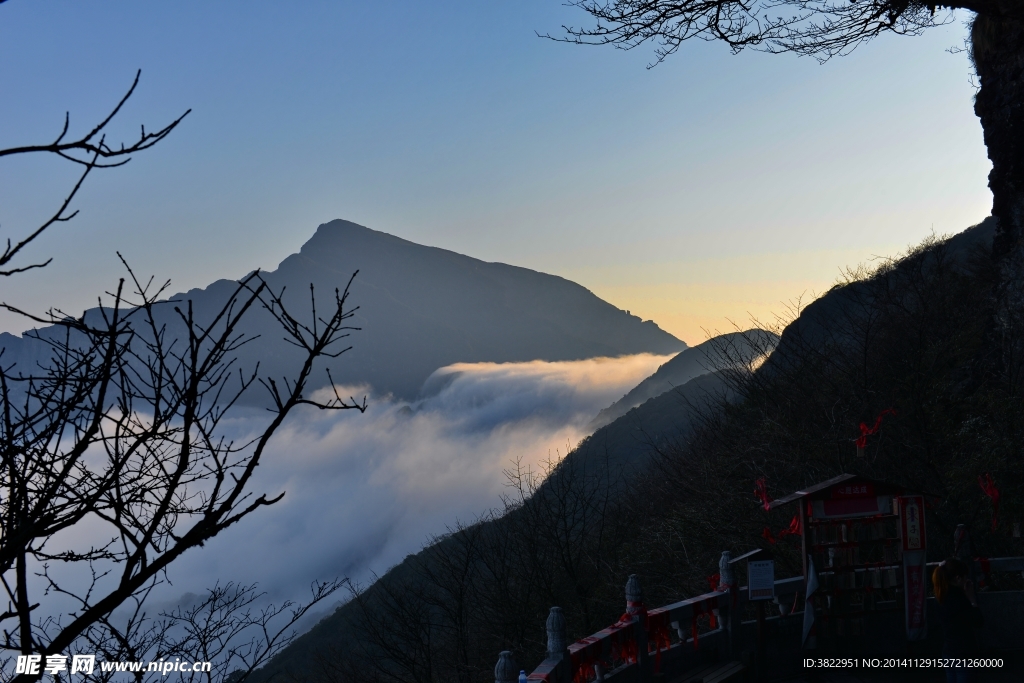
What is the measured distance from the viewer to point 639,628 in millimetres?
9188

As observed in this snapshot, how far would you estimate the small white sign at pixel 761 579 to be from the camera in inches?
392

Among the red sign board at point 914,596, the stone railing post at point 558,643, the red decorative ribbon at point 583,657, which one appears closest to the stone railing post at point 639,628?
the red decorative ribbon at point 583,657

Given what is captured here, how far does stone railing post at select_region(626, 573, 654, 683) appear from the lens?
30.0 ft

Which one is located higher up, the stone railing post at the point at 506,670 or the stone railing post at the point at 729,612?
the stone railing post at the point at 506,670

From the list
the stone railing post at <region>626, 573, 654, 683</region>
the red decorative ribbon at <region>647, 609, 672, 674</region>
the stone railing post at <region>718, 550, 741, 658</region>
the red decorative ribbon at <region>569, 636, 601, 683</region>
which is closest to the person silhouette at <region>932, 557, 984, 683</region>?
the stone railing post at <region>718, 550, 741, 658</region>

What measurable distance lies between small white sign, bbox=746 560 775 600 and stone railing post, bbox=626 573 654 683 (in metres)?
1.64

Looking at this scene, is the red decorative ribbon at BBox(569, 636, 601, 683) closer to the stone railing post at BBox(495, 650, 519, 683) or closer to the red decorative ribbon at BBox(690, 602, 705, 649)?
the stone railing post at BBox(495, 650, 519, 683)

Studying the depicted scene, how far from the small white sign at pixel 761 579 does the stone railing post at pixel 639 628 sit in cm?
164

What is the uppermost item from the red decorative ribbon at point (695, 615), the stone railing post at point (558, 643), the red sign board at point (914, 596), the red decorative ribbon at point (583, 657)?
the stone railing post at point (558, 643)

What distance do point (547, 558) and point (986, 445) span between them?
850 inches

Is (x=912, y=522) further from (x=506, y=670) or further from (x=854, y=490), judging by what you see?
(x=506, y=670)

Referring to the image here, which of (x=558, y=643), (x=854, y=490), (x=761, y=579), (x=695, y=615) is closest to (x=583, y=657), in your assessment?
(x=558, y=643)

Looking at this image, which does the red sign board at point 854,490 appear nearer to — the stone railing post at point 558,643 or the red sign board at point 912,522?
the red sign board at point 912,522

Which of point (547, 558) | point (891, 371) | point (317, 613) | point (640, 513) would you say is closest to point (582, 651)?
point (891, 371)
